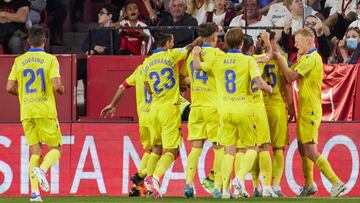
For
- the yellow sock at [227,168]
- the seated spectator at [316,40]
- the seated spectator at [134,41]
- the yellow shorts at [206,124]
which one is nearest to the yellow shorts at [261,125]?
the yellow sock at [227,168]

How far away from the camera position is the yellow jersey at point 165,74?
22328mm

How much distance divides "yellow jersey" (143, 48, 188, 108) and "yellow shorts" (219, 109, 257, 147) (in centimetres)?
117

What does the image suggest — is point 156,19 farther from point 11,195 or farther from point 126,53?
point 11,195

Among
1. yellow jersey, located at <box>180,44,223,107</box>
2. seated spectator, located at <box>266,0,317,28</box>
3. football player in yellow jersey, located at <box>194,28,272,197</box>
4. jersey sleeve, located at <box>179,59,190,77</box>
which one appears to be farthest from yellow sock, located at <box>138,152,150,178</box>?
seated spectator, located at <box>266,0,317,28</box>

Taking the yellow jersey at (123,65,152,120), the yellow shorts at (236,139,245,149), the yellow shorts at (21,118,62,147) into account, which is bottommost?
the yellow shorts at (236,139,245,149)

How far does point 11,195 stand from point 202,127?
4158 mm

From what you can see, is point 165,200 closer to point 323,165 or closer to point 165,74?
point 165,74

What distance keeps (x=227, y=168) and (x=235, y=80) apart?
3.99 feet

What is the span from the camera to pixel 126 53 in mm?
26094

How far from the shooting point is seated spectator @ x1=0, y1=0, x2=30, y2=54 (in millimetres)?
26891

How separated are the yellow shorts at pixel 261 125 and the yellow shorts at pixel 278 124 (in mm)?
360

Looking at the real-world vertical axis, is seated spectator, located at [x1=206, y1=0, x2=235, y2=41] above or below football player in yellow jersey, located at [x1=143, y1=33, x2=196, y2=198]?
above

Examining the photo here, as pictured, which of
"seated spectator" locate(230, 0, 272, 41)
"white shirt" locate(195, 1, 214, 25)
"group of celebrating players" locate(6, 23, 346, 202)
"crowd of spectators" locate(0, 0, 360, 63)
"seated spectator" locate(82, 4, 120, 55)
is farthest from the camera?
"white shirt" locate(195, 1, 214, 25)

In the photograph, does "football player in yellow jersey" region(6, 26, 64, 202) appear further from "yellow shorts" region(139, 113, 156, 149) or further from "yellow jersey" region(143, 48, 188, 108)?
"yellow shorts" region(139, 113, 156, 149)
